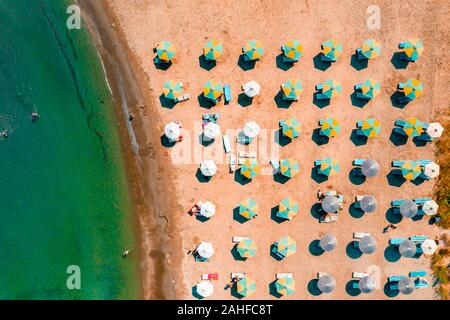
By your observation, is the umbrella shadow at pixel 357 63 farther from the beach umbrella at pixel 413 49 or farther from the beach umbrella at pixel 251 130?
the beach umbrella at pixel 251 130

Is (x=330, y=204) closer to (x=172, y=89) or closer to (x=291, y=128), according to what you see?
(x=291, y=128)

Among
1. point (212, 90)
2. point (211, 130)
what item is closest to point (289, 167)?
point (211, 130)

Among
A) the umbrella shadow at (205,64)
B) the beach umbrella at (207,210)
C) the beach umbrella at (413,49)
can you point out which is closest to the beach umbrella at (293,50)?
the umbrella shadow at (205,64)

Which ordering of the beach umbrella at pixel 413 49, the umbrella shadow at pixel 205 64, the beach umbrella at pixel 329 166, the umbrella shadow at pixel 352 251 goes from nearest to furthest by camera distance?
the beach umbrella at pixel 413 49 → the beach umbrella at pixel 329 166 → the umbrella shadow at pixel 205 64 → the umbrella shadow at pixel 352 251

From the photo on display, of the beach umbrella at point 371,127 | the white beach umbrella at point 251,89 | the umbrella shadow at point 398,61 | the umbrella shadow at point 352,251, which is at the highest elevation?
the umbrella shadow at point 398,61

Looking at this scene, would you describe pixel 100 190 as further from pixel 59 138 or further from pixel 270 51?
pixel 270 51

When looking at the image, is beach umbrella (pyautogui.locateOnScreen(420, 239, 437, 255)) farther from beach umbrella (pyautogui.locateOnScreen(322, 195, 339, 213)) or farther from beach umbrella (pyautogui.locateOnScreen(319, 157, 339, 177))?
beach umbrella (pyautogui.locateOnScreen(319, 157, 339, 177))

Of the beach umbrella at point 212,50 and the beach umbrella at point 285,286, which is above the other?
the beach umbrella at point 212,50

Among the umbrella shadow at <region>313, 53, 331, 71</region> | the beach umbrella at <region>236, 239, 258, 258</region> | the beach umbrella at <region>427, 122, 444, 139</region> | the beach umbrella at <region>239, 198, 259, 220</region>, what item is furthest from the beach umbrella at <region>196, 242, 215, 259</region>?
the beach umbrella at <region>427, 122, 444, 139</region>
